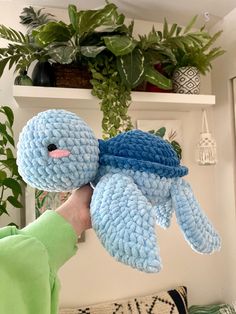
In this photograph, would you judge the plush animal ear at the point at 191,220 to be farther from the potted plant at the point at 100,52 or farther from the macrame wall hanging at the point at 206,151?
the macrame wall hanging at the point at 206,151

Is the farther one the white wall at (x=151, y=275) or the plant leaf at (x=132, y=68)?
the white wall at (x=151, y=275)

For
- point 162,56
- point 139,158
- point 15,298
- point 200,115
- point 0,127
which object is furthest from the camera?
point 200,115

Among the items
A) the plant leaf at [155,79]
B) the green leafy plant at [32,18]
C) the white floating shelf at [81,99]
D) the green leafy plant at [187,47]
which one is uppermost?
the green leafy plant at [32,18]

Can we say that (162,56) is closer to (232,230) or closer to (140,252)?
(232,230)

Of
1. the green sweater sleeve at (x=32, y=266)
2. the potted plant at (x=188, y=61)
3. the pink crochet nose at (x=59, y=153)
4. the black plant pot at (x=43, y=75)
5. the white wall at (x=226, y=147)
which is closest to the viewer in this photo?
the green sweater sleeve at (x=32, y=266)

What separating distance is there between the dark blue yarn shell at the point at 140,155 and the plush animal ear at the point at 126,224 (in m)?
0.04

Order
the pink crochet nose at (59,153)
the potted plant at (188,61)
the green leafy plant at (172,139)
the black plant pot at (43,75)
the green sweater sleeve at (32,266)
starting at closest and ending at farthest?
the green sweater sleeve at (32,266), the pink crochet nose at (59,153), the black plant pot at (43,75), the potted plant at (188,61), the green leafy plant at (172,139)

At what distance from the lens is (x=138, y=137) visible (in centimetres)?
53

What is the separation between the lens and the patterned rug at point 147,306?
160 centimetres

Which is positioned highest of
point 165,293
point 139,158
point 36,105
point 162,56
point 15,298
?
Result: point 162,56

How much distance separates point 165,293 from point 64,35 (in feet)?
4.62

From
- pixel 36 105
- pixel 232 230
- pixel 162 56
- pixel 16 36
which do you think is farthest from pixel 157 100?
pixel 232 230

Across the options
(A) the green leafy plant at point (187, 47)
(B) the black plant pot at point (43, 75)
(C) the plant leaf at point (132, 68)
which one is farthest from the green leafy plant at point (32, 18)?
(A) the green leafy plant at point (187, 47)

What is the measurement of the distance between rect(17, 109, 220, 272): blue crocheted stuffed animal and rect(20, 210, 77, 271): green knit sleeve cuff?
0.16ft
